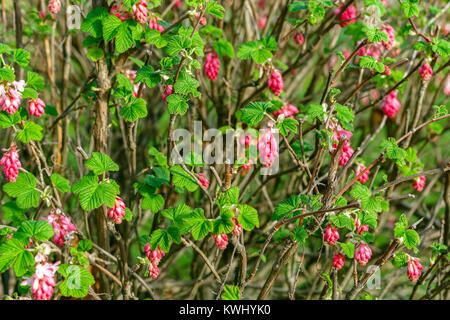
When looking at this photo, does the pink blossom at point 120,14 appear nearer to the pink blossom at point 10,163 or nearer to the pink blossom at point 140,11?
the pink blossom at point 140,11

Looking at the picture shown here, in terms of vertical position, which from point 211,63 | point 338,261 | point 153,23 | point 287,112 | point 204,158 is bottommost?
point 338,261

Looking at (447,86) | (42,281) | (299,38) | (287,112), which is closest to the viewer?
(42,281)

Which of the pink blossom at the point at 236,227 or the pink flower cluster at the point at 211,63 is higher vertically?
the pink flower cluster at the point at 211,63

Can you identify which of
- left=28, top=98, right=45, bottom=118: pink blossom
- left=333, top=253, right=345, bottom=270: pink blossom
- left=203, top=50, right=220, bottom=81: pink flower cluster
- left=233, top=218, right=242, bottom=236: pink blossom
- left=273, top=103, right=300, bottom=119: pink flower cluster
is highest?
left=203, top=50, right=220, bottom=81: pink flower cluster

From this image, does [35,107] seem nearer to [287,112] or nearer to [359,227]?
Answer: [287,112]

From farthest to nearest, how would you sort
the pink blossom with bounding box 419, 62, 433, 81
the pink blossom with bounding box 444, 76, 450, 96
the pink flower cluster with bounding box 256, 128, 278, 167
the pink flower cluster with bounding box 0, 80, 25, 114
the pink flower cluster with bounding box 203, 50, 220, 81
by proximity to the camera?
the pink blossom with bounding box 444, 76, 450, 96, the pink flower cluster with bounding box 203, 50, 220, 81, the pink blossom with bounding box 419, 62, 433, 81, the pink flower cluster with bounding box 256, 128, 278, 167, the pink flower cluster with bounding box 0, 80, 25, 114

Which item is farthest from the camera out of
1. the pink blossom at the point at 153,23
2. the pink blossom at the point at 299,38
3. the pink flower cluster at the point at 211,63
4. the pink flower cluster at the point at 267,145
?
the pink blossom at the point at 299,38

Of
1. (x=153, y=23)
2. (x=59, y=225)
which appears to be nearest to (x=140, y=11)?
(x=153, y=23)

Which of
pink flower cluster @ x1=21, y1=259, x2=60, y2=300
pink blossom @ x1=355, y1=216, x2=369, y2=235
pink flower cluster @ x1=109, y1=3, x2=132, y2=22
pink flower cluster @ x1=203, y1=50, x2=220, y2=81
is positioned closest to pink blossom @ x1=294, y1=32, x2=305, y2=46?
pink flower cluster @ x1=203, y1=50, x2=220, y2=81

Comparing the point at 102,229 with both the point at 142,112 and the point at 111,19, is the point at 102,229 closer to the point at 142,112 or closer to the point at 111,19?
the point at 142,112

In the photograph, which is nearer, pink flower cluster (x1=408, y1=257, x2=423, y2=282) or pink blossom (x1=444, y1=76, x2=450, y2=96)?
pink flower cluster (x1=408, y1=257, x2=423, y2=282)

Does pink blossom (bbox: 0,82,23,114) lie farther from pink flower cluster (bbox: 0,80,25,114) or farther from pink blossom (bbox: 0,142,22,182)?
pink blossom (bbox: 0,142,22,182)

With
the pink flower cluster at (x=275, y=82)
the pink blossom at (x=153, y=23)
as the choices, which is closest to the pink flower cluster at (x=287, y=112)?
the pink flower cluster at (x=275, y=82)
